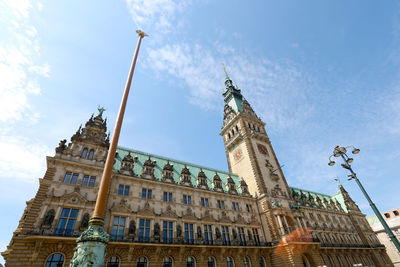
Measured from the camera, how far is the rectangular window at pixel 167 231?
25.5 metres

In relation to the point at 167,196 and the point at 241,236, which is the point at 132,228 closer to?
the point at 167,196

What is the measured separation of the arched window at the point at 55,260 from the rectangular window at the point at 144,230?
25.0 feet

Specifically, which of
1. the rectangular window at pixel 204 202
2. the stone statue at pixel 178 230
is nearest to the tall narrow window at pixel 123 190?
the stone statue at pixel 178 230

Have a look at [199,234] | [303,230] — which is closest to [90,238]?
[199,234]

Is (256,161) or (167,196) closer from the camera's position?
(167,196)

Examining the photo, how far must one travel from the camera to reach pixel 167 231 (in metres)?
26.5

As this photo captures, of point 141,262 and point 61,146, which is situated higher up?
point 61,146

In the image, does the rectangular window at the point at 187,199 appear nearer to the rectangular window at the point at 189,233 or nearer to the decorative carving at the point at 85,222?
the rectangular window at the point at 189,233

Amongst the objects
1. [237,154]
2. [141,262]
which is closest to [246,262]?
[141,262]

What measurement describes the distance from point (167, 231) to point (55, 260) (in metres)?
12.0

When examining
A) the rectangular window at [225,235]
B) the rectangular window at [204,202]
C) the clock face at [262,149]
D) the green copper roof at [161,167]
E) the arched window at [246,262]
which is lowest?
the arched window at [246,262]

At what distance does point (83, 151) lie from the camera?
25844 millimetres

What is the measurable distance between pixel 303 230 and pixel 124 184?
30.5 meters

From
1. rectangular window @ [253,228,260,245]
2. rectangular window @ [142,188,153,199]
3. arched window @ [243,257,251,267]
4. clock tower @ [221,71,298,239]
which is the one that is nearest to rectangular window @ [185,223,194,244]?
rectangular window @ [142,188,153,199]
